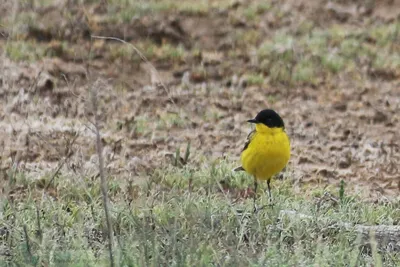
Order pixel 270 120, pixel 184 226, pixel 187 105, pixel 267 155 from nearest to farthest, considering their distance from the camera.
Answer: pixel 184 226, pixel 267 155, pixel 270 120, pixel 187 105

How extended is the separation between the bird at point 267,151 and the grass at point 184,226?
0.22 m

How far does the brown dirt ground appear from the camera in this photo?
8.41m

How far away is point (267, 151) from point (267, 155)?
0.03 m

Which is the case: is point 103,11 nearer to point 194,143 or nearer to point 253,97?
point 253,97

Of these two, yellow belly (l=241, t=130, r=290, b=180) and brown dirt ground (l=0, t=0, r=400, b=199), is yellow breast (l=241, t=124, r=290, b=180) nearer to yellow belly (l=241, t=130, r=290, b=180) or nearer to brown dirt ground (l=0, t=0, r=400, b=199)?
yellow belly (l=241, t=130, r=290, b=180)

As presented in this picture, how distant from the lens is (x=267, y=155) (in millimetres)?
7043

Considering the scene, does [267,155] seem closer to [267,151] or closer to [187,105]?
[267,151]

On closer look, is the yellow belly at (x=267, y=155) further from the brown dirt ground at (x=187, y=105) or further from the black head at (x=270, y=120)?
the brown dirt ground at (x=187, y=105)

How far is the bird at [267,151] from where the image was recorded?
7.05m

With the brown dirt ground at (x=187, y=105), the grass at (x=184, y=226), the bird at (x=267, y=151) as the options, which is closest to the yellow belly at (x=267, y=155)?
the bird at (x=267, y=151)

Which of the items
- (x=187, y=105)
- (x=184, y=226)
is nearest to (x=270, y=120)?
(x=184, y=226)

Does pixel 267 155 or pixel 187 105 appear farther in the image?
pixel 187 105

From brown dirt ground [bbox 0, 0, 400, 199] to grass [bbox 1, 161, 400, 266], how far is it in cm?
47

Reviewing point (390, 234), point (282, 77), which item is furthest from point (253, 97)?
point (390, 234)
